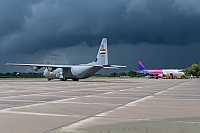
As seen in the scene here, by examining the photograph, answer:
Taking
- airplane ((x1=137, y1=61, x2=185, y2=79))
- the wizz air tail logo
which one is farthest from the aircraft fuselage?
airplane ((x1=137, y1=61, x2=185, y2=79))

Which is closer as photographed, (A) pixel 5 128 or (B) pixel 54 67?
(A) pixel 5 128

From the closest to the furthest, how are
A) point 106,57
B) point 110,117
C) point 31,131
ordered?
point 31,131, point 110,117, point 106,57

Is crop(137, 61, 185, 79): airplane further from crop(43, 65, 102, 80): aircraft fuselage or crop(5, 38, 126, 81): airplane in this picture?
crop(43, 65, 102, 80): aircraft fuselage

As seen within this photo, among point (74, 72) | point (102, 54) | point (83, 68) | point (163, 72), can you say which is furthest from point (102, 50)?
point (163, 72)

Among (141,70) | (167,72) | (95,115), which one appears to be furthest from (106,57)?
(141,70)

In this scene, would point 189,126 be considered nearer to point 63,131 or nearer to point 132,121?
point 132,121

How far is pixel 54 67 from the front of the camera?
64.8 m

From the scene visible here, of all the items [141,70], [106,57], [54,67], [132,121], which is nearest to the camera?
[132,121]

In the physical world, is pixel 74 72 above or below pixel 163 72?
below

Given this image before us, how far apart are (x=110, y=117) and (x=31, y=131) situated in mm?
3107

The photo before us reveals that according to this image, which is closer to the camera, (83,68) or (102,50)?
(102,50)

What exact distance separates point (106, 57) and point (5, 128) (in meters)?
52.7

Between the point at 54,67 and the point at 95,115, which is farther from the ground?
the point at 54,67

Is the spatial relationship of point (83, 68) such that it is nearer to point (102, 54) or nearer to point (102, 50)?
point (102, 54)
